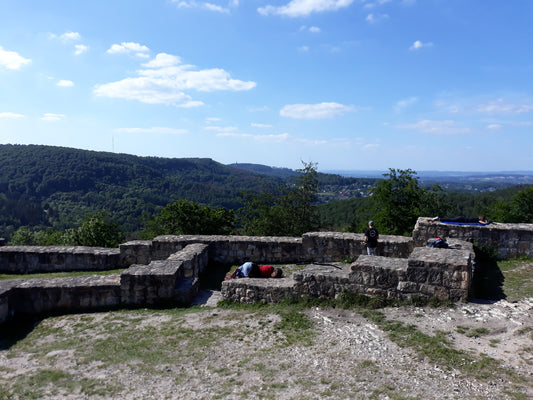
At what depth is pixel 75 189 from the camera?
122562 millimetres

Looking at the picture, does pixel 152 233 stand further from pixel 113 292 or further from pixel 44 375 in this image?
pixel 44 375

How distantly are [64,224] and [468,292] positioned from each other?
9614 centimetres

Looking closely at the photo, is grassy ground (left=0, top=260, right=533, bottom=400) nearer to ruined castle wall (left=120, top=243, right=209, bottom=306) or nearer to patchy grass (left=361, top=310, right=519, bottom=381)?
patchy grass (left=361, top=310, right=519, bottom=381)

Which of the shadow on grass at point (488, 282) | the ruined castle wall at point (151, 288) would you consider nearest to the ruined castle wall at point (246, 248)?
the ruined castle wall at point (151, 288)

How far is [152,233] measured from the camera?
26734 millimetres

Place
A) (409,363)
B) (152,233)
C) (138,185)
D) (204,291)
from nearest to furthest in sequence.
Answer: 1. (409,363)
2. (204,291)
3. (152,233)
4. (138,185)

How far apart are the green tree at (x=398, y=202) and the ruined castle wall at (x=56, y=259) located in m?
16.5

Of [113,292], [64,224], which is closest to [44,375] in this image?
[113,292]

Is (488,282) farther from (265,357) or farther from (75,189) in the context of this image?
(75,189)

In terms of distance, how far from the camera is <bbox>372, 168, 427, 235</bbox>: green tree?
23.3 meters

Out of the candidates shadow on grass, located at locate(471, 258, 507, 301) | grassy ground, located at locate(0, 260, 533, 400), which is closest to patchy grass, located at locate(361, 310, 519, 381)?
grassy ground, located at locate(0, 260, 533, 400)

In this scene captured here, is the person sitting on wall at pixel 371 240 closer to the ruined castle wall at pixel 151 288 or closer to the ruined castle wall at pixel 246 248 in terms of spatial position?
the ruined castle wall at pixel 246 248

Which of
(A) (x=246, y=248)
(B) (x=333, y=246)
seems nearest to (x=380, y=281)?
(B) (x=333, y=246)

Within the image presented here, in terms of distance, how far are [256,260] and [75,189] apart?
127669mm
